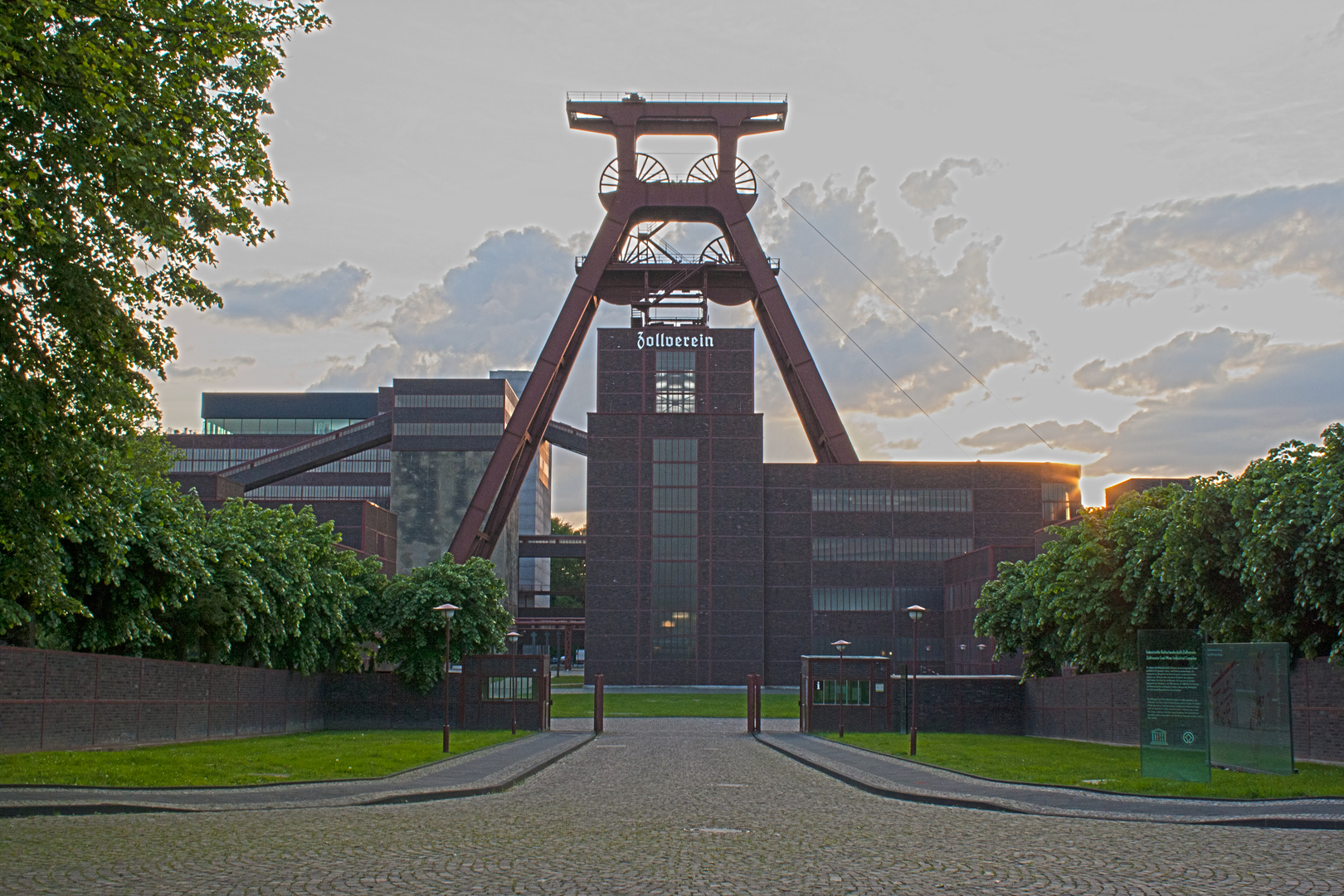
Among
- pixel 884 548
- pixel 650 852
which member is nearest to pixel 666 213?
pixel 884 548

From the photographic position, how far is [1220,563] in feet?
96.3

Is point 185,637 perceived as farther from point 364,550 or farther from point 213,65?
point 364,550

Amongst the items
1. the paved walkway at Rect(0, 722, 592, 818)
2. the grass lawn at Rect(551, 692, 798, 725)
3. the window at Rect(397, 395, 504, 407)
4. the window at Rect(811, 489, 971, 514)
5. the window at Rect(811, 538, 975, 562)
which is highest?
the window at Rect(397, 395, 504, 407)

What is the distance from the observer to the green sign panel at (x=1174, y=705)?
21656 millimetres

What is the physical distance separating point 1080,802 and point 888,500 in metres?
90.0

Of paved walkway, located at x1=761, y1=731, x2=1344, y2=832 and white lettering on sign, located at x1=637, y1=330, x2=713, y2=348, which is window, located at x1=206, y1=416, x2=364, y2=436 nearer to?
white lettering on sign, located at x1=637, y1=330, x2=713, y2=348

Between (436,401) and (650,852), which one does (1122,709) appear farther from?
(436,401)

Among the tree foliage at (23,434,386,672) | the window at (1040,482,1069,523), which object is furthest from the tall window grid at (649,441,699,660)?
the tree foliage at (23,434,386,672)

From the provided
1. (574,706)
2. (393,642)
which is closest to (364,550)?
(574,706)

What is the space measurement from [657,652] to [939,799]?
85859 mm

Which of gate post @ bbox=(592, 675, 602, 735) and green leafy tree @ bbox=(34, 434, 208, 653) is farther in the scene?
gate post @ bbox=(592, 675, 602, 735)

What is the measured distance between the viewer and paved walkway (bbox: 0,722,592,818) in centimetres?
1664

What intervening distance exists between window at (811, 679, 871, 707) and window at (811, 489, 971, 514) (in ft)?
207

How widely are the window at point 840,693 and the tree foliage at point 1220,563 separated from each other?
6666 mm
